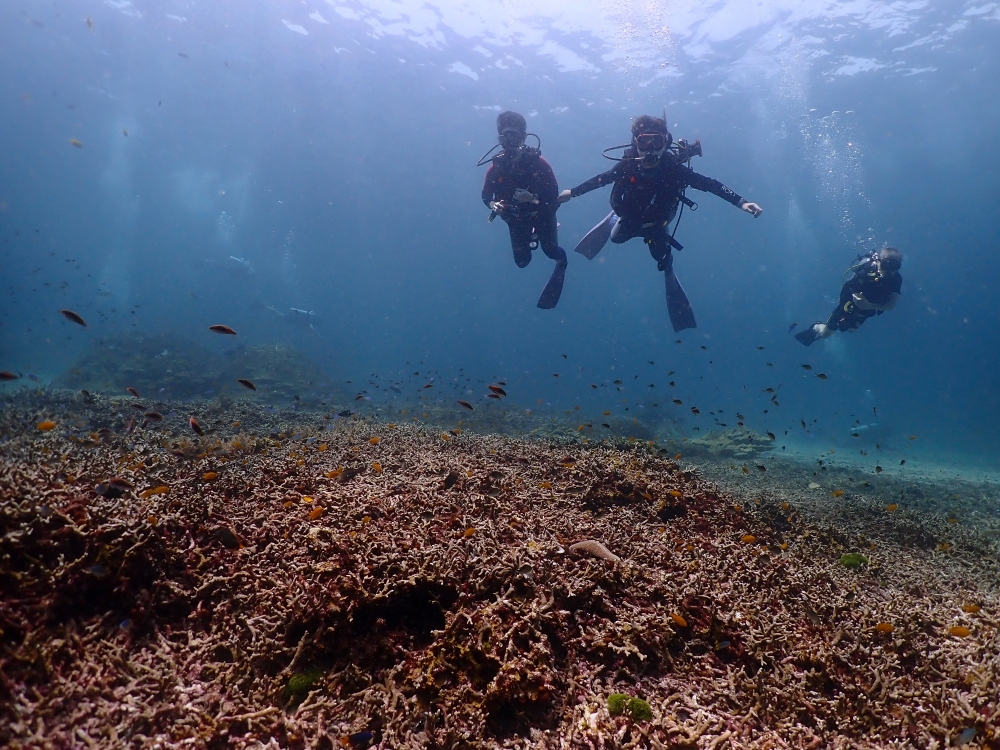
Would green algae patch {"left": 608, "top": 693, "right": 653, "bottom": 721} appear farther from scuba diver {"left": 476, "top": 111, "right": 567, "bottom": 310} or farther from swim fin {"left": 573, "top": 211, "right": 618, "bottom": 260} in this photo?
swim fin {"left": 573, "top": 211, "right": 618, "bottom": 260}

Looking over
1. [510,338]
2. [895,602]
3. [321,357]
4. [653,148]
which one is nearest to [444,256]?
[321,357]

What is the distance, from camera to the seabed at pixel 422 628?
99.3 inches

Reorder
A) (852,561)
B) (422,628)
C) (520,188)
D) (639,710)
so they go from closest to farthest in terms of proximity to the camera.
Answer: (639,710)
(422,628)
(852,561)
(520,188)

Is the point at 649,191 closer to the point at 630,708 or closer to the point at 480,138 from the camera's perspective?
the point at 630,708

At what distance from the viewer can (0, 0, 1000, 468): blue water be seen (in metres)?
27.7

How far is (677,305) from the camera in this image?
11.6 metres

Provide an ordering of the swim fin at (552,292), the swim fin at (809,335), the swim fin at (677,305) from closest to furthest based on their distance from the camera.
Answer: the swim fin at (677,305), the swim fin at (552,292), the swim fin at (809,335)

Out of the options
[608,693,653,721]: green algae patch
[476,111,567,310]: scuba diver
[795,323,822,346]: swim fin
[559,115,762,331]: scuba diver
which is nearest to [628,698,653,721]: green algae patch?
[608,693,653,721]: green algae patch

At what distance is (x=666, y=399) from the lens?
97.0 feet

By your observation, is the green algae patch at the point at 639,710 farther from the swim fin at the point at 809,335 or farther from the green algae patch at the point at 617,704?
the swim fin at the point at 809,335

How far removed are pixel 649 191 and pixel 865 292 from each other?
8.30 m

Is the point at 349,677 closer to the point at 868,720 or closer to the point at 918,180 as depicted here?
the point at 868,720

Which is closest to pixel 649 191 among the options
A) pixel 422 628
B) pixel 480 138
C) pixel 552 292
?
pixel 552 292

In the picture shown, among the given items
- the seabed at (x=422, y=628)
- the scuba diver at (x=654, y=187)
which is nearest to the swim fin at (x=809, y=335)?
the scuba diver at (x=654, y=187)
